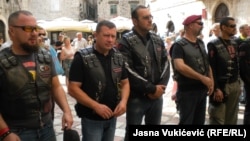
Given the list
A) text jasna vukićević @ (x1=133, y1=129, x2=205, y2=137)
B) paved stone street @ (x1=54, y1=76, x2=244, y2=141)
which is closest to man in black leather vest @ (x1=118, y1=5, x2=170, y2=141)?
text jasna vukićević @ (x1=133, y1=129, x2=205, y2=137)

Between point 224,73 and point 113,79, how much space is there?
2.05 metres

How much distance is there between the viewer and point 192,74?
4246 millimetres

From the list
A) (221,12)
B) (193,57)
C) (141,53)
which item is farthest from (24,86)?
(221,12)

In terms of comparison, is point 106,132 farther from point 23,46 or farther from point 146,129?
point 23,46

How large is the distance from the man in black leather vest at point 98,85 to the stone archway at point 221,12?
60.7ft

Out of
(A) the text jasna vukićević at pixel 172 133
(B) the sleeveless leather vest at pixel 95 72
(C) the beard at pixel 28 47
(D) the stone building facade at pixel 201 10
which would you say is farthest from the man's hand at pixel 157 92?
(D) the stone building facade at pixel 201 10

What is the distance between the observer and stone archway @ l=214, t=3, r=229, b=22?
2050 centimetres

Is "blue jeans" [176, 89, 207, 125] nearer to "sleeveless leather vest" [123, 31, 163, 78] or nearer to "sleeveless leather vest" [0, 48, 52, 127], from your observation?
"sleeveless leather vest" [123, 31, 163, 78]

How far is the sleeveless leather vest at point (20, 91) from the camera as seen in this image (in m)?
2.65

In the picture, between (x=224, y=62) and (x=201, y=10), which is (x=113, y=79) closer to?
(x=224, y=62)

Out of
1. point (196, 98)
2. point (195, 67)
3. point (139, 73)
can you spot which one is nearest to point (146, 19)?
point (139, 73)

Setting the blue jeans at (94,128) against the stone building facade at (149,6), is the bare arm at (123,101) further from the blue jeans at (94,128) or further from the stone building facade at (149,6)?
the stone building facade at (149,6)

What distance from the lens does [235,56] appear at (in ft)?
15.6

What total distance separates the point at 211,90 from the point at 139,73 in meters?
1.18
